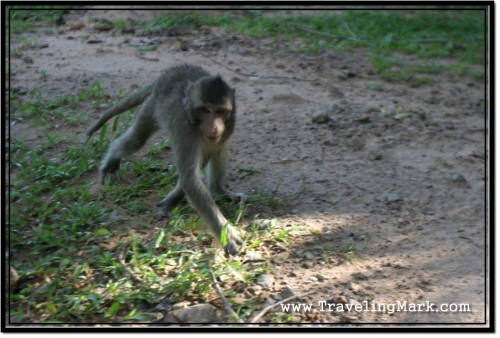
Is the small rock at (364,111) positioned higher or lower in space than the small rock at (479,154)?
higher

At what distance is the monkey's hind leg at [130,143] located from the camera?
6.69 meters

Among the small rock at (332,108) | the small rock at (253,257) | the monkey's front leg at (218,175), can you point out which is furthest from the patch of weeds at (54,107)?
the small rock at (253,257)

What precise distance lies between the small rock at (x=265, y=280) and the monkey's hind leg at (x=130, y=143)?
2.46 m

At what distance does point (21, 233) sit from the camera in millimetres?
5418

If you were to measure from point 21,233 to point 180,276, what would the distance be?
5.34 ft

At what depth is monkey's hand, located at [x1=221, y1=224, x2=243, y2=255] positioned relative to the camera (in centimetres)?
528

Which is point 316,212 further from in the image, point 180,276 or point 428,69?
point 428,69

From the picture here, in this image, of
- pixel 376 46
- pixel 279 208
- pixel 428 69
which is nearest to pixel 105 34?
pixel 376 46

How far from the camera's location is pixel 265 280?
16.1 ft

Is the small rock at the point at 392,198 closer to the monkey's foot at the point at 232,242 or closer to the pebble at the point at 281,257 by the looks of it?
the pebble at the point at 281,257

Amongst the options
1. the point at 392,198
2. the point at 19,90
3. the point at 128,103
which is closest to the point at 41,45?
the point at 19,90

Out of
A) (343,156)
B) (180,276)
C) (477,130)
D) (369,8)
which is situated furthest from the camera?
(369,8)

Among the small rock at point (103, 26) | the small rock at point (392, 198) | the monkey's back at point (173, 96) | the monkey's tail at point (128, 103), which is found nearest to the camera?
the monkey's back at point (173, 96)

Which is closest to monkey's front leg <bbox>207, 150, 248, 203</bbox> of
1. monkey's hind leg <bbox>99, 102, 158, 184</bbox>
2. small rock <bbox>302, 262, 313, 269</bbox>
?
monkey's hind leg <bbox>99, 102, 158, 184</bbox>
